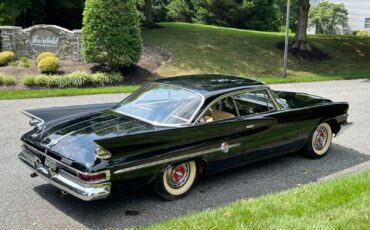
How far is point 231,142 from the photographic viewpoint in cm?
561

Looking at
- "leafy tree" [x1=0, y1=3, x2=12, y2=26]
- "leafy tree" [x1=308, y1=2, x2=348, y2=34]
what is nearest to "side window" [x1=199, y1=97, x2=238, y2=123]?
"leafy tree" [x1=0, y1=3, x2=12, y2=26]

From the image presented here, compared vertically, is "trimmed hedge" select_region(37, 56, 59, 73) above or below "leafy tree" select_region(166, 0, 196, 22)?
below

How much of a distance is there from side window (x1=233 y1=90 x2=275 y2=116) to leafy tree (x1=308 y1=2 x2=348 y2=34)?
45.3 m

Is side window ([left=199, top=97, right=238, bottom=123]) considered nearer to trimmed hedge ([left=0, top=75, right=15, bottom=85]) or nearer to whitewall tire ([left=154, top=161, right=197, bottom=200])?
whitewall tire ([left=154, top=161, right=197, bottom=200])

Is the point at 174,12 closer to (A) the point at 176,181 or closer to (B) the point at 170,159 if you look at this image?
(A) the point at 176,181

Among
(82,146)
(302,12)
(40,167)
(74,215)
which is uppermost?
(302,12)

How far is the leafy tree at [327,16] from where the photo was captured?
47.8m

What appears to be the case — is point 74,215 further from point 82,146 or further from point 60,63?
point 60,63

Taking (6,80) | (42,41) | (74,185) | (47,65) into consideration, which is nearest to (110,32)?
(47,65)

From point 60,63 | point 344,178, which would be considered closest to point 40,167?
point 344,178

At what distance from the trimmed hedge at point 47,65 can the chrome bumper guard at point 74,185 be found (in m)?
10.7

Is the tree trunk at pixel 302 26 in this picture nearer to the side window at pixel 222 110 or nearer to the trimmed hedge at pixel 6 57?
the trimmed hedge at pixel 6 57

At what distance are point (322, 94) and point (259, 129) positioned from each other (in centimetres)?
835

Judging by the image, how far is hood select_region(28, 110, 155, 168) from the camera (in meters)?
4.65
